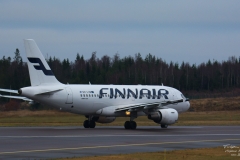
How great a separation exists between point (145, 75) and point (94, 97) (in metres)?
86.1

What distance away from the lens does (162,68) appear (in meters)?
143

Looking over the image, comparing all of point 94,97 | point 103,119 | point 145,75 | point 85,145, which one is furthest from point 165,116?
point 145,75

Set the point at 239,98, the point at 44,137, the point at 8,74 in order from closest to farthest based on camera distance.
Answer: the point at 44,137
the point at 239,98
the point at 8,74

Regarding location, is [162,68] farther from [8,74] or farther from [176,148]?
[176,148]

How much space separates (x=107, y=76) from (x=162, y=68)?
2789 centimetres

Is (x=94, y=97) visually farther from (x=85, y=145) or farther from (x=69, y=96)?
(x=85, y=145)

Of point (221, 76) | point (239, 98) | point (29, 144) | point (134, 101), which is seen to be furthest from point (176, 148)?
point (221, 76)

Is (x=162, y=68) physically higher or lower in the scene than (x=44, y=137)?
higher

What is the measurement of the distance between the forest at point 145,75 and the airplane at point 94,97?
174ft

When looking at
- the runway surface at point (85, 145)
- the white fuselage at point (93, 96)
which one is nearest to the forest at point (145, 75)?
the white fuselage at point (93, 96)

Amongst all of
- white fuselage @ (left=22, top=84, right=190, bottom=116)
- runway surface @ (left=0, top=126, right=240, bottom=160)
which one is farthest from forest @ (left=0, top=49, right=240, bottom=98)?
runway surface @ (left=0, top=126, right=240, bottom=160)

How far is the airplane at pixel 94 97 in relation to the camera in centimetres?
3872

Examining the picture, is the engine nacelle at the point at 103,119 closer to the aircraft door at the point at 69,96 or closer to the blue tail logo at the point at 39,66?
the aircraft door at the point at 69,96

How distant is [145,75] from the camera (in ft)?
419
